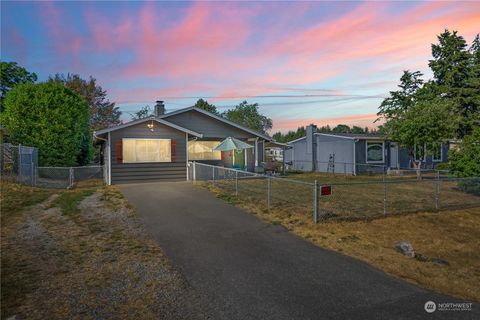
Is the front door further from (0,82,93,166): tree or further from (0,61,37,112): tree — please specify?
(0,61,37,112): tree

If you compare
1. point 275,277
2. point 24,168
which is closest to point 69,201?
point 24,168

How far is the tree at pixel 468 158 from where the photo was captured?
14477mm

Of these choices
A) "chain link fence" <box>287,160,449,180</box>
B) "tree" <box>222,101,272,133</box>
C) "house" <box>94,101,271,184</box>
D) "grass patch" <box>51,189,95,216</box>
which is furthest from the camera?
"tree" <box>222,101,272,133</box>

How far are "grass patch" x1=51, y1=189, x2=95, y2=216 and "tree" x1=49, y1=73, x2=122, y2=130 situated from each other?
136 feet

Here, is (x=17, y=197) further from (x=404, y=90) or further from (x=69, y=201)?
(x=404, y=90)

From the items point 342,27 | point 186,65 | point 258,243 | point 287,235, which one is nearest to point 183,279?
point 258,243

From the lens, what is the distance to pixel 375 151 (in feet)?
90.6

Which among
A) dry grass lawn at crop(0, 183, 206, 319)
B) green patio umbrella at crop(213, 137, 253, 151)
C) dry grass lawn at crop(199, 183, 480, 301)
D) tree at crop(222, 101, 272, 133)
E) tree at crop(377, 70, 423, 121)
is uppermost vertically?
tree at crop(222, 101, 272, 133)

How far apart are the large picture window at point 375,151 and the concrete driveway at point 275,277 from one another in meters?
21.9

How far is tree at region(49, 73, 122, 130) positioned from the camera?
50.4 metres

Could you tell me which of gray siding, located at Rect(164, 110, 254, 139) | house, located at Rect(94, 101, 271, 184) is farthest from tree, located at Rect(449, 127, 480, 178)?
house, located at Rect(94, 101, 271, 184)

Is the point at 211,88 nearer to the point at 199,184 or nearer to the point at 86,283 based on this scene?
the point at 199,184

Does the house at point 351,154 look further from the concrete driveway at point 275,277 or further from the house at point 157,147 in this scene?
the concrete driveway at point 275,277

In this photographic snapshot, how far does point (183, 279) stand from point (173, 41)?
17418 millimetres
